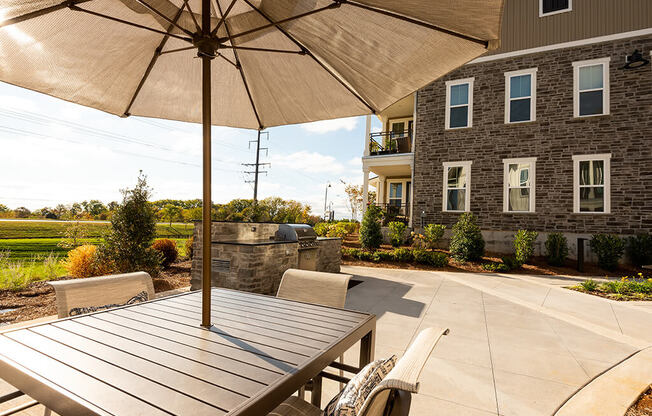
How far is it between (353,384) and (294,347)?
1.53 ft

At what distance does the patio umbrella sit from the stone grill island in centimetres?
249

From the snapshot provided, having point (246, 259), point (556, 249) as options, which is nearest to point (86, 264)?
point (246, 259)

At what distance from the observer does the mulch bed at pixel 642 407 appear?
2.22 m

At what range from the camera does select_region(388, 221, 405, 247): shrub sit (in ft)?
36.9

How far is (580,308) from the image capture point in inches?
195

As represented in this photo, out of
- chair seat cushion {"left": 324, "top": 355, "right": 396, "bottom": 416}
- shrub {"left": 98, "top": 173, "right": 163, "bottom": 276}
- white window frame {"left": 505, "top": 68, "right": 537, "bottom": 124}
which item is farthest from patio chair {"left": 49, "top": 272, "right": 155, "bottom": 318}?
white window frame {"left": 505, "top": 68, "right": 537, "bottom": 124}

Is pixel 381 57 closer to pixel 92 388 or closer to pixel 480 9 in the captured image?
pixel 480 9

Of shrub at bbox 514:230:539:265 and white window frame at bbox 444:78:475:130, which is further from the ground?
white window frame at bbox 444:78:475:130

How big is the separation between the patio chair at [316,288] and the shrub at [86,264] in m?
4.88

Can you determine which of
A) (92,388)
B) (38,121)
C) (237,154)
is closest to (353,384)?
(92,388)

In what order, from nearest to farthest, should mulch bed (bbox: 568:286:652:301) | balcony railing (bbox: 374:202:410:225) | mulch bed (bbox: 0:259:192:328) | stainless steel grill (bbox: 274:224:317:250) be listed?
mulch bed (bbox: 0:259:192:328)
mulch bed (bbox: 568:286:652:301)
stainless steel grill (bbox: 274:224:317:250)
balcony railing (bbox: 374:202:410:225)

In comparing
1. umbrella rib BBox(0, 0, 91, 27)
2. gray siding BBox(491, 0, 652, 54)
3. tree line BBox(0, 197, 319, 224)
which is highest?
gray siding BBox(491, 0, 652, 54)

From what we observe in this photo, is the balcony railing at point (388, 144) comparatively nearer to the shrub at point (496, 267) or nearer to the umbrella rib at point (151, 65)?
the shrub at point (496, 267)

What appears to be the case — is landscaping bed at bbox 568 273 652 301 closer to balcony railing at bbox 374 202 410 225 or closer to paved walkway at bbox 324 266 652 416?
paved walkway at bbox 324 266 652 416
